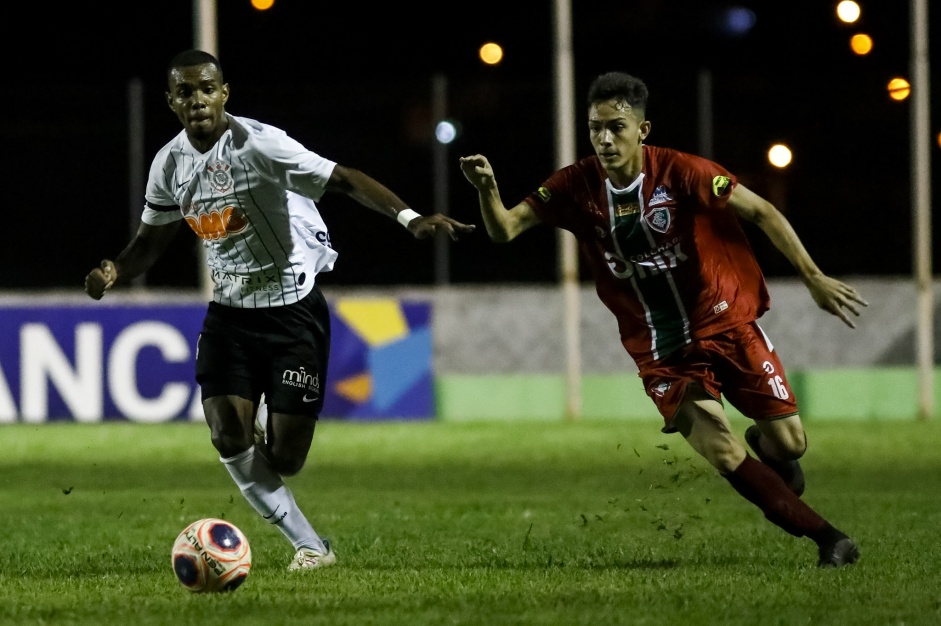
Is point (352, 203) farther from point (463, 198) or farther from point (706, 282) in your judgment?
point (706, 282)

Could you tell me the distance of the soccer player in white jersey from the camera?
24.8ft

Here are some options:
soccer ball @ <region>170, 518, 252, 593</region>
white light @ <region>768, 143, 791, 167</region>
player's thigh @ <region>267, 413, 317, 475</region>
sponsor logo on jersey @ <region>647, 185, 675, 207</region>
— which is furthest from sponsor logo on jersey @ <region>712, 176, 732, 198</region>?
white light @ <region>768, 143, 791, 167</region>

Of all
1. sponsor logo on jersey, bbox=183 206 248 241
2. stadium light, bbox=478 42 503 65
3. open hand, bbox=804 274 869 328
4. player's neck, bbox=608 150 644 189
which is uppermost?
stadium light, bbox=478 42 503 65

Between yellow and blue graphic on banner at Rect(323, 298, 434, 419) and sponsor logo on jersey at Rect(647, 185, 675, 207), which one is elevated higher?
sponsor logo on jersey at Rect(647, 185, 675, 207)

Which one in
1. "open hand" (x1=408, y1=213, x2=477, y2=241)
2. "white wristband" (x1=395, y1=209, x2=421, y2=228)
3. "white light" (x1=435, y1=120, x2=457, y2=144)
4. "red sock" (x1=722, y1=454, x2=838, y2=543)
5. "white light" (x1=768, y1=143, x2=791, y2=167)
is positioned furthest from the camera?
"white light" (x1=435, y1=120, x2=457, y2=144)

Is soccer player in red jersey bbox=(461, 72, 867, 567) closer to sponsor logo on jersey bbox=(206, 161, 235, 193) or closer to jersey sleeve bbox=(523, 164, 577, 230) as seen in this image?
jersey sleeve bbox=(523, 164, 577, 230)

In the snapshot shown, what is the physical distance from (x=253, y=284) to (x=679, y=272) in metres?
1.90

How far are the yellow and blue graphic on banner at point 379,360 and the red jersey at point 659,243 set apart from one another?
32.2 feet

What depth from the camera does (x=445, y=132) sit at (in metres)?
21.0

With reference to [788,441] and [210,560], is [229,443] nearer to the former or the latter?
[210,560]

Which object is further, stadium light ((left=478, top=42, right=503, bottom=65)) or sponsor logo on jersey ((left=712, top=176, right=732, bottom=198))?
stadium light ((left=478, top=42, right=503, bottom=65))

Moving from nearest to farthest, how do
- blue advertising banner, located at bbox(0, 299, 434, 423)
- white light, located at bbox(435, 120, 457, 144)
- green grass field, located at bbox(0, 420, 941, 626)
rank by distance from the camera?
green grass field, located at bbox(0, 420, 941, 626) → blue advertising banner, located at bbox(0, 299, 434, 423) → white light, located at bbox(435, 120, 457, 144)

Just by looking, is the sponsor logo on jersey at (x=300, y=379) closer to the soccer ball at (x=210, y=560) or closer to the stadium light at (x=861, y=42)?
the soccer ball at (x=210, y=560)

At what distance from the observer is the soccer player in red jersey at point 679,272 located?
760 cm
